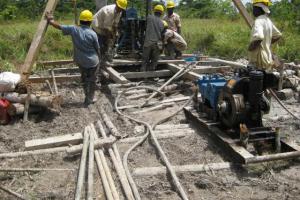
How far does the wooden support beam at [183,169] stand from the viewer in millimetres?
4492

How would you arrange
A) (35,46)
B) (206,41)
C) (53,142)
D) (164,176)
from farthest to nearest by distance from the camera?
(206,41) < (35,46) < (53,142) < (164,176)

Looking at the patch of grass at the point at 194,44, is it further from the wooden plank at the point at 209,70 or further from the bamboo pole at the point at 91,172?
the bamboo pole at the point at 91,172

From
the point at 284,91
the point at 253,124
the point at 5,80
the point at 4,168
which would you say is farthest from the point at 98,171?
the point at 284,91

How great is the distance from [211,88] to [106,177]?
86.2 inches

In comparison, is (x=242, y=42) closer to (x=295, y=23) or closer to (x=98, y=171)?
(x=295, y=23)

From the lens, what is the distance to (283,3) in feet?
49.0

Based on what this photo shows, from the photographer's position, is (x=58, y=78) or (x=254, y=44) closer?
(x=254, y=44)

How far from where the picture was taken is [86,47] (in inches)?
281

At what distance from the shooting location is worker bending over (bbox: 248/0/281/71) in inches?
226

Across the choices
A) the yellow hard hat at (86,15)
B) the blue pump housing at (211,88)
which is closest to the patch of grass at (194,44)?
the yellow hard hat at (86,15)

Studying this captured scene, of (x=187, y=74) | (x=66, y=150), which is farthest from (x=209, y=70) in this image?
(x=66, y=150)

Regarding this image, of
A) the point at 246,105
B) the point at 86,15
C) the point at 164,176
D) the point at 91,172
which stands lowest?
the point at 164,176

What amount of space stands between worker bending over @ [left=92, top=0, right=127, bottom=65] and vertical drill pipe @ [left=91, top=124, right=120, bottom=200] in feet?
13.9

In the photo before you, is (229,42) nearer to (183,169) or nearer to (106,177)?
(183,169)
